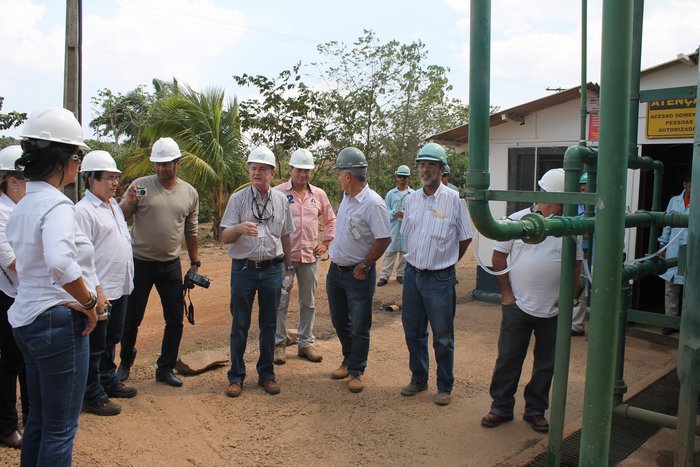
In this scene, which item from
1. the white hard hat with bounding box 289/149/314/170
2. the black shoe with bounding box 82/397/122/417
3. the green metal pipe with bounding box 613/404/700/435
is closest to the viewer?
the green metal pipe with bounding box 613/404/700/435

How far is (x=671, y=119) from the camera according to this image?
689cm

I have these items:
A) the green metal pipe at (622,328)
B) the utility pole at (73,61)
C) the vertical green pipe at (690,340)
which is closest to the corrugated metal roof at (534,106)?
the green metal pipe at (622,328)

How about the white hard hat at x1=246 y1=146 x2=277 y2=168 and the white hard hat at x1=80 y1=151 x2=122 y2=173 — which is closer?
the white hard hat at x1=80 y1=151 x2=122 y2=173

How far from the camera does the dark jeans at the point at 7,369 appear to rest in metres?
3.73

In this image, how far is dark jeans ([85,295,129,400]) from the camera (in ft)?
13.6

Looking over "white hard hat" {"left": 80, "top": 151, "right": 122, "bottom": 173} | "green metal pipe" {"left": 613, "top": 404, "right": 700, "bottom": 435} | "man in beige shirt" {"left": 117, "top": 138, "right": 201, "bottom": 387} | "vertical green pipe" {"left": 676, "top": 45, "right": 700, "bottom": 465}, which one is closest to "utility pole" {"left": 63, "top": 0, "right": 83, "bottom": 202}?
"man in beige shirt" {"left": 117, "top": 138, "right": 201, "bottom": 387}

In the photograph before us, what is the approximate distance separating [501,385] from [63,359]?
3021mm

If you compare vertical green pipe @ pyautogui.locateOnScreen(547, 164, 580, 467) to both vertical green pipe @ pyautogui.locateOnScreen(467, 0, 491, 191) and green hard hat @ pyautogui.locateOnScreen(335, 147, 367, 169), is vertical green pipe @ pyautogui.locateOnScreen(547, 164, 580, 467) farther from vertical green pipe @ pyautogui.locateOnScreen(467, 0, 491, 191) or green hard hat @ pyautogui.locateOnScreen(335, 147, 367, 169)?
green hard hat @ pyautogui.locateOnScreen(335, 147, 367, 169)

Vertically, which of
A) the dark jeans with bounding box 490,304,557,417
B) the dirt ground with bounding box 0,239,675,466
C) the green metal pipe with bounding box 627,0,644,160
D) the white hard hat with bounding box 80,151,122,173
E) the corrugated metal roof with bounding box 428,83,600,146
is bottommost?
the dirt ground with bounding box 0,239,675,466

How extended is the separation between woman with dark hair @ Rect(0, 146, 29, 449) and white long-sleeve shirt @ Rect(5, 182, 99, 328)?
873 millimetres

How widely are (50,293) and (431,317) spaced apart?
2.93 m

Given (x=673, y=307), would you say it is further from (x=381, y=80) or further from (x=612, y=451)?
(x=381, y=80)

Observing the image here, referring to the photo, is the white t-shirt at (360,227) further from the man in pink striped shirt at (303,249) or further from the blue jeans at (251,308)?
the man in pink striped shirt at (303,249)

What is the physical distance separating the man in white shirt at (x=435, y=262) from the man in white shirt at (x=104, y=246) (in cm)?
222
